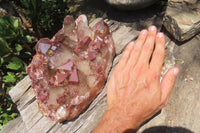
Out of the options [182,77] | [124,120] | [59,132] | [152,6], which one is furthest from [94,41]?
[152,6]

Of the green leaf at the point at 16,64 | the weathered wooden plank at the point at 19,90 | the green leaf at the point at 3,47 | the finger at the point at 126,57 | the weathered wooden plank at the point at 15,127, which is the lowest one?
the weathered wooden plank at the point at 15,127

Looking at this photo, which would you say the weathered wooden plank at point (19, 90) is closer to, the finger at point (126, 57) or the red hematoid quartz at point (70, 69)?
the red hematoid quartz at point (70, 69)

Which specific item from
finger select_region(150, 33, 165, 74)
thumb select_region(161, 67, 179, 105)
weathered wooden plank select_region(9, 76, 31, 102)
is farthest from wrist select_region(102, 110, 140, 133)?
weathered wooden plank select_region(9, 76, 31, 102)

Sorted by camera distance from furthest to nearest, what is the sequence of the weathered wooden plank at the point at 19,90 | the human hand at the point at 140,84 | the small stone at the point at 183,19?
the small stone at the point at 183,19 → the weathered wooden plank at the point at 19,90 → the human hand at the point at 140,84

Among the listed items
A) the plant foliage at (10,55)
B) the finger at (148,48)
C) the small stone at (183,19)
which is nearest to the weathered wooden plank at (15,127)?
the plant foliage at (10,55)

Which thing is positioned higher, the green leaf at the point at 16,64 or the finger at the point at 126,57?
the green leaf at the point at 16,64

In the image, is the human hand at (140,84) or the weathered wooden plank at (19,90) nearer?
the human hand at (140,84)

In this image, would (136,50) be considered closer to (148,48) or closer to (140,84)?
(148,48)

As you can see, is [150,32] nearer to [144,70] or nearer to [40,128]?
[144,70]
